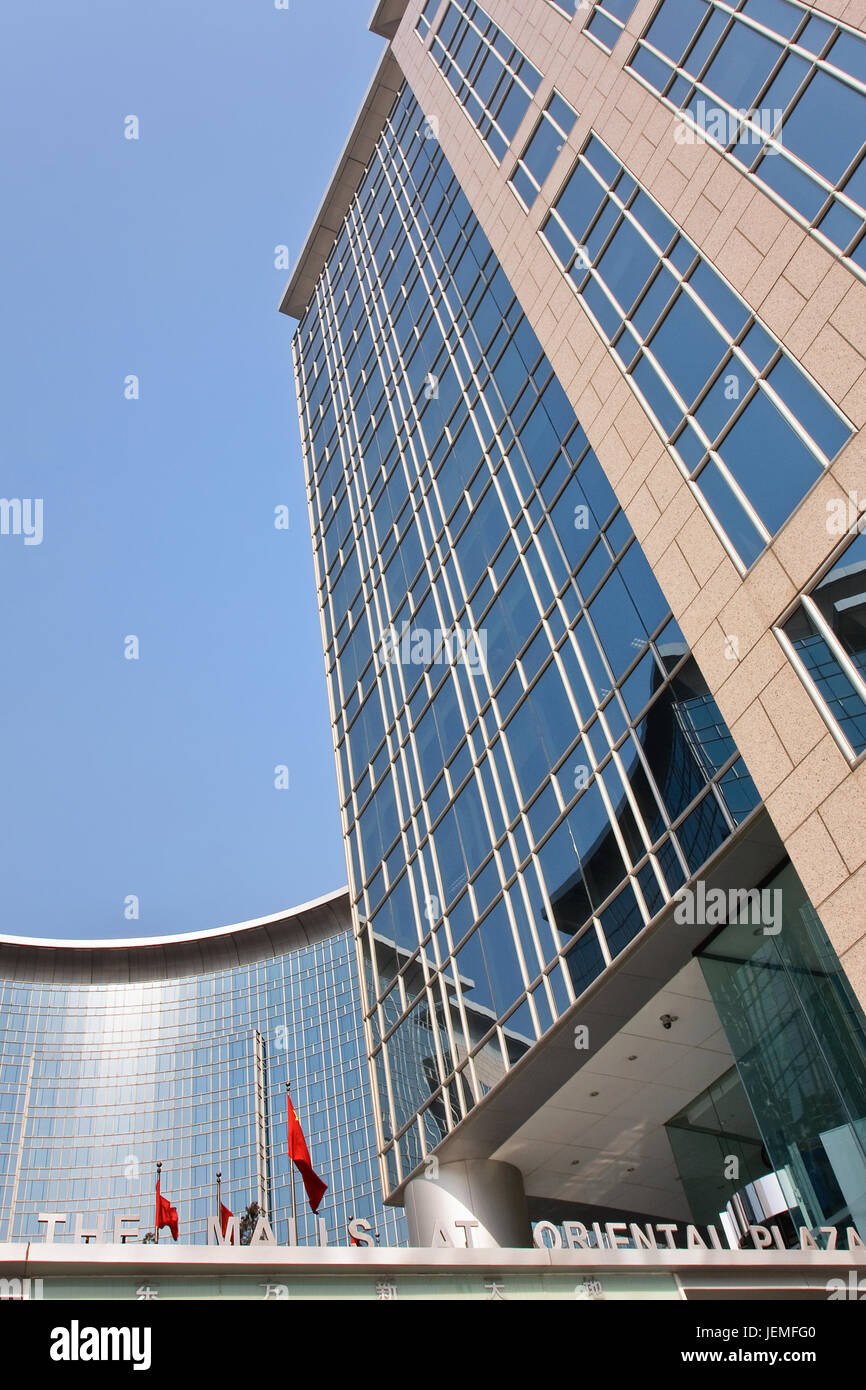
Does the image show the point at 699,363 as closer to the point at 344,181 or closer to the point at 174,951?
the point at 344,181

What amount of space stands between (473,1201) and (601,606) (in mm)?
12219

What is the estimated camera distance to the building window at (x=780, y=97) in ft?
50.6

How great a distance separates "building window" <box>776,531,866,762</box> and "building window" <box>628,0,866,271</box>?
426 centimetres

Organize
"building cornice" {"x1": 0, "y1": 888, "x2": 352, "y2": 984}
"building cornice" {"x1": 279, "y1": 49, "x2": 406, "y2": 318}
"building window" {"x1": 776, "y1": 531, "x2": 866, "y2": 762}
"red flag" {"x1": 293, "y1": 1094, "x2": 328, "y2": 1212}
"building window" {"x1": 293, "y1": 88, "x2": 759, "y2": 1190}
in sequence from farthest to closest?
"building cornice" {"x1": 0, "y1": 888, "x2": 352, "y2": 984}, "building cornice" {"x1": 279, "y1": 49, "x2": 406, "y2": 318}, "red flag" {"x1": 293, "y1": 1094, "x2": 328, "y2": 1212}, "building window" {"x1": 293, "y1": 88, "x2": 759, "y2": 1190}, "building window" {"x1": 776, "y1": 531, "x2": 866, "y2": 762}

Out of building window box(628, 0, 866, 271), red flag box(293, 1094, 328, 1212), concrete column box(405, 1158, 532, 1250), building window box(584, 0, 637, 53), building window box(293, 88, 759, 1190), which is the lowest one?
red flag box(293, 1094, 328, 1212)

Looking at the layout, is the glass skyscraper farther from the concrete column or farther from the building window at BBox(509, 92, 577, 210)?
the concrete column

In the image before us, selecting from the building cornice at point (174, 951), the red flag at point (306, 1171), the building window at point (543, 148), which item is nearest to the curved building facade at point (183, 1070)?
the building cornice at point (174, 951)

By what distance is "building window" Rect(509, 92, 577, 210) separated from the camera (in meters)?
24.5

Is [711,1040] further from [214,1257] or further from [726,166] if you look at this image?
[726,166]

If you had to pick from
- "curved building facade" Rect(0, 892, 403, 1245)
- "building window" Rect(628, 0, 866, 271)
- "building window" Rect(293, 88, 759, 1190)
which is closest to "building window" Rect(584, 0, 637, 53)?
"building window" Rect(628, 0, 866, 271)

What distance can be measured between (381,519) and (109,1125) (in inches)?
2916

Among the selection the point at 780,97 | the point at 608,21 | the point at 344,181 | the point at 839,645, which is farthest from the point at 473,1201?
the point at 344,181

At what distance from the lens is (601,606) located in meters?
20.3
